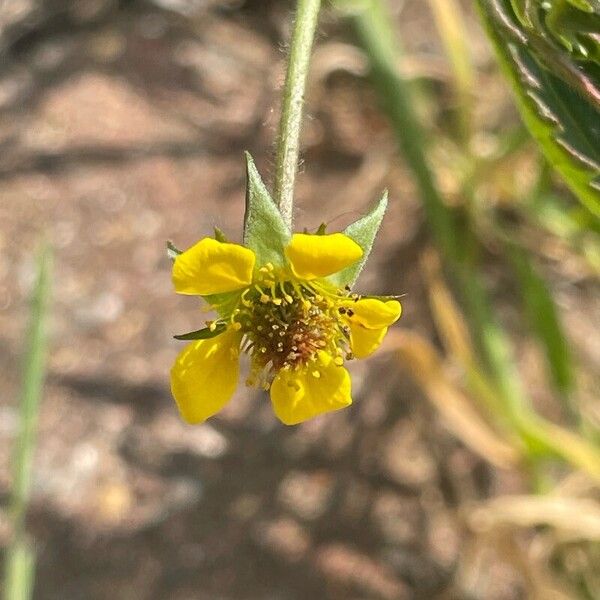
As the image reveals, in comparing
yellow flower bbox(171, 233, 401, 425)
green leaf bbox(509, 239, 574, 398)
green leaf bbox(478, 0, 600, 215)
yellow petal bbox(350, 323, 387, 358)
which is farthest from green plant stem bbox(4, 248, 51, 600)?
green leaf bbox(509, 239, 574, 398)

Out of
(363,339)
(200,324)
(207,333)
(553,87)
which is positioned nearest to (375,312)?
(363,339)

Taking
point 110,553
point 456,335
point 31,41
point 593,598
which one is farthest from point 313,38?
point 31,41

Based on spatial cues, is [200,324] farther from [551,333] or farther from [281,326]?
[281,326]

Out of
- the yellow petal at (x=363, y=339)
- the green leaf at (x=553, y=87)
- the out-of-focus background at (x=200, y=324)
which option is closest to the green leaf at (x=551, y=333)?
the out-of-focus background at (x=200, y=324)

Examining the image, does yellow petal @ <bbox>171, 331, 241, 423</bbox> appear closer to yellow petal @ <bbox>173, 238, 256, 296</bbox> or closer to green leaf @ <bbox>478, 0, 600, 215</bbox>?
yellow petal @ <bbox>173, 238, 256, 296</bbox>

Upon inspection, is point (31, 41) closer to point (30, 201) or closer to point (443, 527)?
point (30, 201)

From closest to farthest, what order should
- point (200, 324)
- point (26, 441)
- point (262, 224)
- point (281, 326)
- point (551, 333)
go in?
point (262, 224) < point (281, 326) < point (26, 441) < point (551, 333) < point (200, 324)
